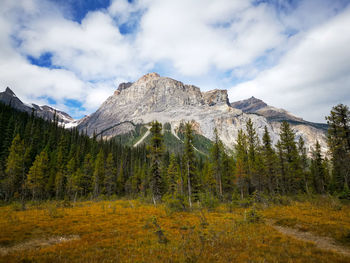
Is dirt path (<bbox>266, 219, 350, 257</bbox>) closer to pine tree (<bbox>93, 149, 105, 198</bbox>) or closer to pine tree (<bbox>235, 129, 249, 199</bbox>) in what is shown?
pine tree (<bbox>235, 129, 249, 199</bbox>)

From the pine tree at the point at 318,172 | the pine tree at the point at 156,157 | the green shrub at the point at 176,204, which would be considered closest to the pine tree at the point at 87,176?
the pine tree at the point at 156,157

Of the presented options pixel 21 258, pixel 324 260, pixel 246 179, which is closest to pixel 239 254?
pixel 324 260

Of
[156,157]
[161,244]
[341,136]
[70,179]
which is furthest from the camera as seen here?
[70,179]

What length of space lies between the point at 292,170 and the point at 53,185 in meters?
61.7

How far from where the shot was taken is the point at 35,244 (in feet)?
34.9

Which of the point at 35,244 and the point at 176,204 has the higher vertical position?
the point at 35,244

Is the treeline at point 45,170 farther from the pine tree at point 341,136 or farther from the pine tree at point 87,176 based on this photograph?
the pine tree at point 341,136

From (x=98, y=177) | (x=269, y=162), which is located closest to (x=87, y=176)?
(x=98, y=177)

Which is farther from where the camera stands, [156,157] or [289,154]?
[289,154]

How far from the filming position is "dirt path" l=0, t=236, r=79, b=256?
9434 millimetres

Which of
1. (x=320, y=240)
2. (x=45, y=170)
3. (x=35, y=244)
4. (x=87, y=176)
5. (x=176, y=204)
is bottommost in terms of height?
(x=320, y=240)

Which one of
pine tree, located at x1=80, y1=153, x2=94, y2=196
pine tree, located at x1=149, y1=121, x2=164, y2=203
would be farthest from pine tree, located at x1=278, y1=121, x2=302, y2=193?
pine tree, located at x1=80, y1=153, x2=94, y2=196

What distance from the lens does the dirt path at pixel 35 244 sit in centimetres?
943

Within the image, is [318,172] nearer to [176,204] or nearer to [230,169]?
[230,169]
